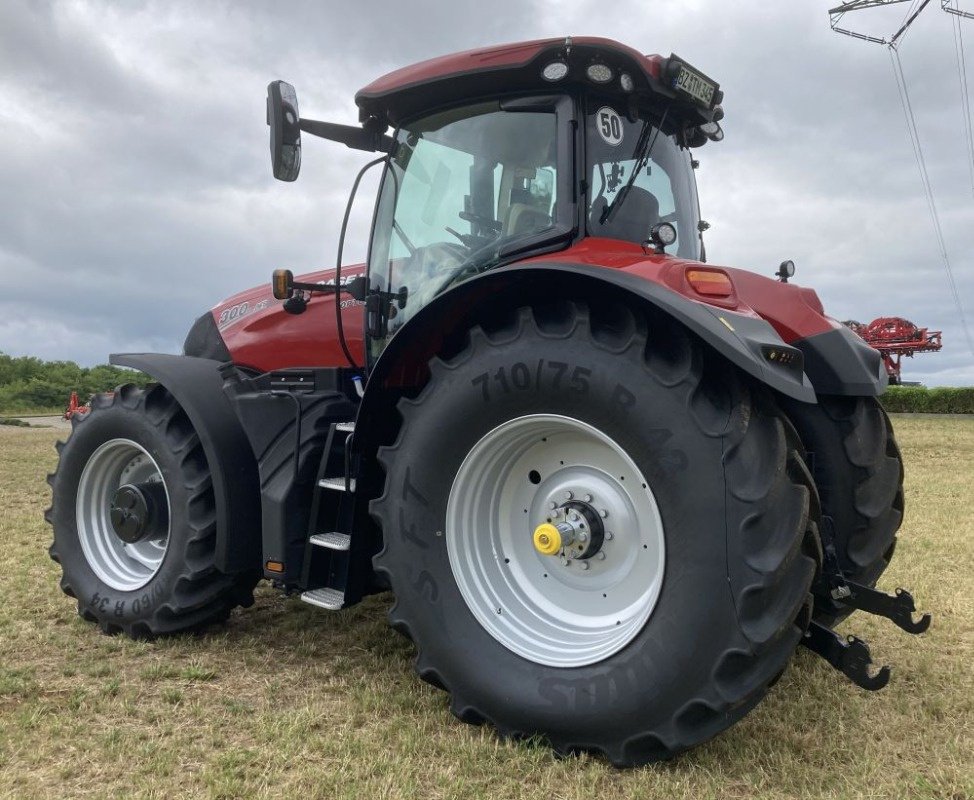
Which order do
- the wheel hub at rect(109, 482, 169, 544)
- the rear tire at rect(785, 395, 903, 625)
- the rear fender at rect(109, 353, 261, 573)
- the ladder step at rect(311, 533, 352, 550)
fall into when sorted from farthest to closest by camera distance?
the wheel hub at rect(109, 482, 169, 544), the rear fender at rect(109, 353, 261, 573), the ladder step at rect(311, 533, 352, 550), the rear tire at rect(785, 395, 903, 625)

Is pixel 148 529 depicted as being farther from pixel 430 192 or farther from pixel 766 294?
pixel 766 294

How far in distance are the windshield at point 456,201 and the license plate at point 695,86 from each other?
535mm

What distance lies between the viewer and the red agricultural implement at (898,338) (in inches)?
1238

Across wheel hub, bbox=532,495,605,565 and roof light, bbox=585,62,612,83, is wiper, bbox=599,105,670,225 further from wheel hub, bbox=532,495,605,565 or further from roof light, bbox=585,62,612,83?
wheel hub, bbox=532,495,605,565

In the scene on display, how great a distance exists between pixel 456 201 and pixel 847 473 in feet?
6.15

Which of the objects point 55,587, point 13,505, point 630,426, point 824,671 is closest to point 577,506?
point 630,426

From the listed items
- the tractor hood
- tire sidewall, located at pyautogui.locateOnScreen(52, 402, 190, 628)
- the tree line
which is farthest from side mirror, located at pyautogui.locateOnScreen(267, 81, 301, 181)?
the tree line

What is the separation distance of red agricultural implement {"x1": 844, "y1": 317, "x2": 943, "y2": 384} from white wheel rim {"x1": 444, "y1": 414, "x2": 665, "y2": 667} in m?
31.2

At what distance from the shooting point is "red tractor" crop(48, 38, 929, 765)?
2.43 m

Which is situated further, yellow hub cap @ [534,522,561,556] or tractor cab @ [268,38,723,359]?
tractor cab @ [268,38,723,359]

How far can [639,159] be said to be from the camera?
334 centimetres

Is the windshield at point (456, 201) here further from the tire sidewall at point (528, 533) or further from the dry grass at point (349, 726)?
the dry grass at point (349, 726)

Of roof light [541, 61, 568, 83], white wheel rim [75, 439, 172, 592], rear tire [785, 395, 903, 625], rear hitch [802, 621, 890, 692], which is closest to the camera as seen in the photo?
rear hitch [802, 621, 890, 692]

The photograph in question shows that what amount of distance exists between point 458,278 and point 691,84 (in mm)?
1193
